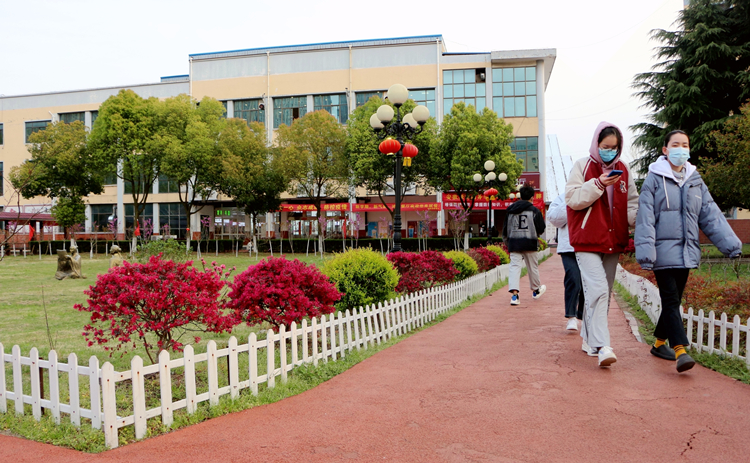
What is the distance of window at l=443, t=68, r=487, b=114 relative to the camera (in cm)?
3962

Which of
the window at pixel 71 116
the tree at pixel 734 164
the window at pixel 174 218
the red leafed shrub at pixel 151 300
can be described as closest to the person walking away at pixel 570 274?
the red leafed shrub at pixel 151 300

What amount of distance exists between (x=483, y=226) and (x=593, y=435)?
38368mm

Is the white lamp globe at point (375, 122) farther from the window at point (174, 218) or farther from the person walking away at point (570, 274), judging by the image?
the window at point (174, 218)

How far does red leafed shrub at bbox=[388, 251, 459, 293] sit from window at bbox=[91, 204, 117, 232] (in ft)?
141

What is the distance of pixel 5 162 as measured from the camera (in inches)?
1925

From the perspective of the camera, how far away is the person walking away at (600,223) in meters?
4.64

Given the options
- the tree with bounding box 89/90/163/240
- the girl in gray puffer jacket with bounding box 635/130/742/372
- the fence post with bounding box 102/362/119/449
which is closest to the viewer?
the fence post with bounding box 102/362/119/449

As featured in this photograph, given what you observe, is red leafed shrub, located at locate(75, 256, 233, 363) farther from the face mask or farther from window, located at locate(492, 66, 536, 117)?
window, located at locate(492, 66, 536, 117)

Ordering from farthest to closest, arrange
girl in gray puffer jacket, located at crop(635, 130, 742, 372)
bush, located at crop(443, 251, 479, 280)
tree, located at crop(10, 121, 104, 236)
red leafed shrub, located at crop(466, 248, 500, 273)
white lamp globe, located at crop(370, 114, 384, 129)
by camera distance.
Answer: tree, located at crop(10, 121, 104, 236)
red leafed shrub, located at crop(466, 248, 500, 273)
white lamp globe, located at crop(370, 114, 384, 129)
bush, located at crop(443, 251, 479, 280)
girl in gray puffer jacket, located at crop(635, 130, 742, 372)

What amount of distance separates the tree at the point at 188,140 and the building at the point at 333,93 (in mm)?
8962

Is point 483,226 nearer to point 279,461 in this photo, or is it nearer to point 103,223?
point 103,223

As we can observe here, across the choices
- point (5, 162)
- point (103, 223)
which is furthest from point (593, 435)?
point (5, 162)

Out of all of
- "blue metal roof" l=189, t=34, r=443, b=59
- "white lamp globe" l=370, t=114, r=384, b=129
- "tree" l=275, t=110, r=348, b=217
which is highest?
"blue metal roof" l=189, t=34, r=443, b=59

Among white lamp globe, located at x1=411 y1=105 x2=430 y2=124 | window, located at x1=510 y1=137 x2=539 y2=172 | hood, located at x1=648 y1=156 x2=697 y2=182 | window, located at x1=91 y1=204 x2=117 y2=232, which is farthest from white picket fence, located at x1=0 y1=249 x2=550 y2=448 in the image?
window, located at x1=91 y1=204 x2=117 y2=232
